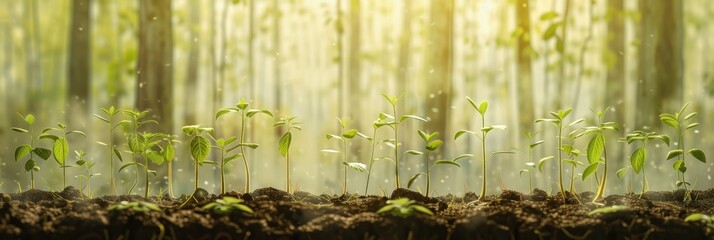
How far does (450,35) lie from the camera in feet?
11.3

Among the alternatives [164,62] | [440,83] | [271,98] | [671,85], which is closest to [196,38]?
[164,62]

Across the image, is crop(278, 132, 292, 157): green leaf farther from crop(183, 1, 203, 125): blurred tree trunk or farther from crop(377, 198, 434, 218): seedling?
crop(183, 1, 203, 125): blurred tree trunk

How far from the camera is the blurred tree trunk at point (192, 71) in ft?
11.1

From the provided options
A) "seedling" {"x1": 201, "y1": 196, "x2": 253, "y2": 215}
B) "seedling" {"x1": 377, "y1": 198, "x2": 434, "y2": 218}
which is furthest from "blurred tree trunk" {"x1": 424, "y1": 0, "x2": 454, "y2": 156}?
"seedling" {"x1": 201, "y1": 196, "x2": 253, "y2": 215}

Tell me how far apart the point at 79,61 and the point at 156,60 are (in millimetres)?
412

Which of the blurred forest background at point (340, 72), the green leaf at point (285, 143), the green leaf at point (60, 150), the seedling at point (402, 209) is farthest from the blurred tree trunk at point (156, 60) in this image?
the seedling at point (402, 209)

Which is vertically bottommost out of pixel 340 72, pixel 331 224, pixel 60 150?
pixel 331 224

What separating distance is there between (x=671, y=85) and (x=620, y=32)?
0.33 meters

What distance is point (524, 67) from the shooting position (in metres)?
3.48

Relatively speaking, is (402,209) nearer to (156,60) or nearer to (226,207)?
(226,207)

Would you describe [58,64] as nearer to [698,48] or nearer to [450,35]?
[450,35]

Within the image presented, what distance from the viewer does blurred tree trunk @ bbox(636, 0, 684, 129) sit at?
353 cm

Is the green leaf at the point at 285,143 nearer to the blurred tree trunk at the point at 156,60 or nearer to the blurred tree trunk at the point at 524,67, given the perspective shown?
the blurred tree trunk at the point at 156,60

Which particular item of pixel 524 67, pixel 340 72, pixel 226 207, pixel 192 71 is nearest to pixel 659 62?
pixel 524 67
